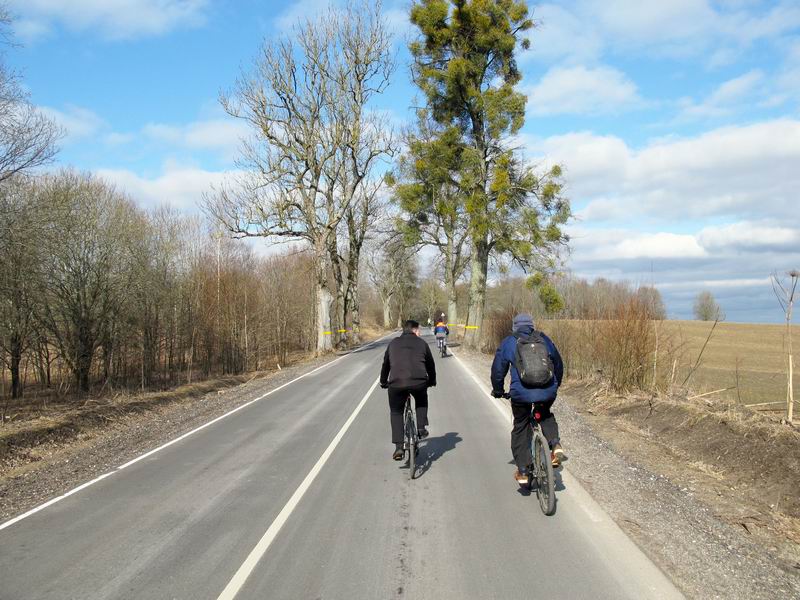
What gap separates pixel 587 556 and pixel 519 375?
6.34 ft

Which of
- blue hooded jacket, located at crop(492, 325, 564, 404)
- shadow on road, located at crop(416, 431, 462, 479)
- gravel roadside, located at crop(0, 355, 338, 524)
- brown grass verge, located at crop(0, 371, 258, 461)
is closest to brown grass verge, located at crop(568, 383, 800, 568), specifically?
blue hooded jacket, located at crop(492, 325, 564, 404)

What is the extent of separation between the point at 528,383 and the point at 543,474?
917mm

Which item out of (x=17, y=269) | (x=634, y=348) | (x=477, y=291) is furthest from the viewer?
(x=477, y=291)

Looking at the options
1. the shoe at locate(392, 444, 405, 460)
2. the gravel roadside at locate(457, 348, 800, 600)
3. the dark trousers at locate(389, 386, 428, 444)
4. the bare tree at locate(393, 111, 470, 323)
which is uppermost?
the bare tree at locate(393, 111, 470, 323)

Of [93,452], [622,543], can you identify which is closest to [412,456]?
[622,543]

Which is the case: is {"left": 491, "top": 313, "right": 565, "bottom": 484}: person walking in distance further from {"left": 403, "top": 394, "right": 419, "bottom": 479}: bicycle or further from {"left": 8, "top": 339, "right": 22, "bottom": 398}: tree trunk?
{"left": 8, "top": 339, "right": 22, "bottom": 398}: tree trunk

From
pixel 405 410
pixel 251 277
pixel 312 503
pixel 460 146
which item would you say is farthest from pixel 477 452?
pixel 251 277

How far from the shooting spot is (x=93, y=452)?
10.3 meters

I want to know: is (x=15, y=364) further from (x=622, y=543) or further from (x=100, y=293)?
(x=622, y=543)

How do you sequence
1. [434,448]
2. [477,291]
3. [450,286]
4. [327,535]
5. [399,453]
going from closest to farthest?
[327,535] < [399,453] < [434,448] < [477,291] < [450,286]

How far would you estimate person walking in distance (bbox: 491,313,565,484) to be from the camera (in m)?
6.11

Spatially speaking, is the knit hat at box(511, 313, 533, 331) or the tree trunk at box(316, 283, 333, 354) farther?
the tree trunk at box(316, 283, 333, 354)

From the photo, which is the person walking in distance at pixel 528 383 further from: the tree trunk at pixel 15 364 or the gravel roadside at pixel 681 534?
the tree trunk at pixel 15 364

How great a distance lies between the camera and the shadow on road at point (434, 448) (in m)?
7.88
